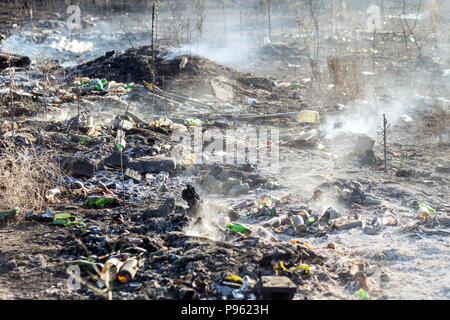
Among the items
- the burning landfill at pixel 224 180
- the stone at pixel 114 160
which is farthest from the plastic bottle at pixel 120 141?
the stone at pixel 114 160

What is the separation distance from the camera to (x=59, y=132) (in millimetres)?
6191

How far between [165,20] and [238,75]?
7.84 m

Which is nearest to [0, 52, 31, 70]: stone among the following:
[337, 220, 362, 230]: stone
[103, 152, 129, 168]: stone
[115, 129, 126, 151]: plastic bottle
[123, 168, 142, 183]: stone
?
[115, 129, 126, 151]: plastic bottle

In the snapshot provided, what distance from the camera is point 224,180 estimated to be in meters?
5.16

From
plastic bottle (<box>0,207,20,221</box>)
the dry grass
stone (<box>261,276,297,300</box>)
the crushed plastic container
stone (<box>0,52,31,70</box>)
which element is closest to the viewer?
stone (<box>261,276,297,300</box>)

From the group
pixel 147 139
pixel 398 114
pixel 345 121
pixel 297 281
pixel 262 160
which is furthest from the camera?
pixel 398 114

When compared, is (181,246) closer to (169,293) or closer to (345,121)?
(169,293)

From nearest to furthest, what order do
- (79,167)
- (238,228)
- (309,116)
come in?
(238,228), (79,167), (309,116)

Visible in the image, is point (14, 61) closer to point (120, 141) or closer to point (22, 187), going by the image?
point (120, 141)

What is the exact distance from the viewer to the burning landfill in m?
3.06

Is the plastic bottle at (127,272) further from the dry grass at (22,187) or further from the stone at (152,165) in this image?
the stone at (152,165)

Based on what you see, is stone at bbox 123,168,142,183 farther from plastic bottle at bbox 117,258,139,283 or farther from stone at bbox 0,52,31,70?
stone at bbox 0,52,31,70

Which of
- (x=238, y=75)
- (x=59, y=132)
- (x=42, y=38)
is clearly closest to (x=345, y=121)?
(x=238, y=75)

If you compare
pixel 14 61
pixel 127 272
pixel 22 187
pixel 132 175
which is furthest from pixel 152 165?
pixel 14 61
